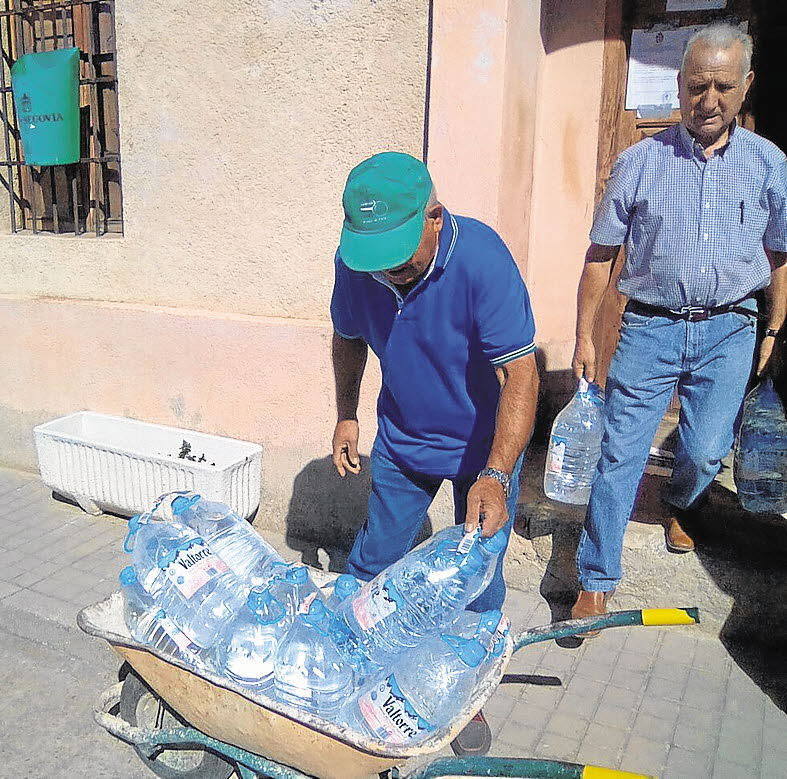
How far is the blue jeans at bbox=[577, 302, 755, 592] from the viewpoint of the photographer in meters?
3.20

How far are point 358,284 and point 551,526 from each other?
1719 millimetres

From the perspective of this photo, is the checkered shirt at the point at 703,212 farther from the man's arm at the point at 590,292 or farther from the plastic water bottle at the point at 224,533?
the plastic water bottle at the point at 224,533

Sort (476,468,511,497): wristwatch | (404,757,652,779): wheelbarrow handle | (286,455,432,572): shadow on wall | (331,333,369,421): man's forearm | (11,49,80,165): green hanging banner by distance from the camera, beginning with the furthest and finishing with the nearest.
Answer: (11,49,80,165): green hanging banner, (286,455,432,572): shadow on wall, (331,333,369,421): man's forearm, (476,468,511,497): wristwatch, (404,757,652,779): wheelbarrow handle

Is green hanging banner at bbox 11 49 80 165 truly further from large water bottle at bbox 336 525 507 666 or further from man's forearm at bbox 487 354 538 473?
large water bottle at bbox 336 525 507 666

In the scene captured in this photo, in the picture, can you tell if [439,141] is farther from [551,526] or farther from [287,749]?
[287,749]

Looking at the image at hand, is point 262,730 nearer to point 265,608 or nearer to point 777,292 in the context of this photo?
point 265,608

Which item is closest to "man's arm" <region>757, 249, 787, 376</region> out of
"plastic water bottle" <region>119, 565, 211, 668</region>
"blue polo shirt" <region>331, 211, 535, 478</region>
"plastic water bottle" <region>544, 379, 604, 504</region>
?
"plastic water bottle" <region>544, 379, 604, 504</region>

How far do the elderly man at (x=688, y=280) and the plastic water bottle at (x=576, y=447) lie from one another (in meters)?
0.27

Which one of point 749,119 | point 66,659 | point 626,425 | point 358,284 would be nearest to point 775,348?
point 626,425

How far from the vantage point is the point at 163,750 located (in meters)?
2.80

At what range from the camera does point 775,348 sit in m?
3.42

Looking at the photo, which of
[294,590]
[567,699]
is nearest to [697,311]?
[567,699]

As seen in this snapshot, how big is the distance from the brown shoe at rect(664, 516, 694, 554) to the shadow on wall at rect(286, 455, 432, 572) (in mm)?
1300

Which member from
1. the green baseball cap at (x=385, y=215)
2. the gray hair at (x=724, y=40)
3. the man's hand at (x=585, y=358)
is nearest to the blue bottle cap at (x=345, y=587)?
the green baseball cap at (x=385, y=215)
